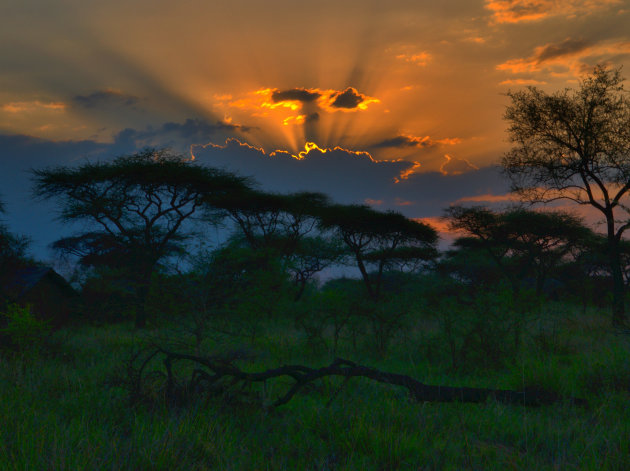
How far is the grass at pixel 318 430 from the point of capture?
11.1ft

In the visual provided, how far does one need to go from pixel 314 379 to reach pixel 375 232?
895 inches

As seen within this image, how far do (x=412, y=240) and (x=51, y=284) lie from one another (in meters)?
19.9

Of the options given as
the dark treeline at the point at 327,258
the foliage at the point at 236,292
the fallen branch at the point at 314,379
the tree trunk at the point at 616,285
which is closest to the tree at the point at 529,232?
the dark treeline at the point at 327,258

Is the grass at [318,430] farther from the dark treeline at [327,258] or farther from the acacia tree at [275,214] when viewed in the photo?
the acacia tree at [275,214]

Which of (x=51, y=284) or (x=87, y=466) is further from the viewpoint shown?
(x=51, y=284)

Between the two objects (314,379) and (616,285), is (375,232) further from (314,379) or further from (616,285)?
(314,379)

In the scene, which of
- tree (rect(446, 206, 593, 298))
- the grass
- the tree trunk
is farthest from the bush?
tree (rect(446, 206, 593, 298))

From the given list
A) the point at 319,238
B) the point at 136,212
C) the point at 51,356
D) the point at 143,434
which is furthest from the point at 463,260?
the point at 143,434

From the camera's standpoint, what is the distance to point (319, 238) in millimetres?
35000

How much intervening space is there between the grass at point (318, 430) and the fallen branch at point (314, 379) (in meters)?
0.15

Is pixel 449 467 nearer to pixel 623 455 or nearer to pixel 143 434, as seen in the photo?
pixel 623 455

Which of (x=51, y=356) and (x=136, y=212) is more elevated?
(x=136, y=212)

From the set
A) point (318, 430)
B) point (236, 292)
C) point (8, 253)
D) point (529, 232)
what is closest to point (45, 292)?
point (8, 253)

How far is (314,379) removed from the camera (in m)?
4.60
